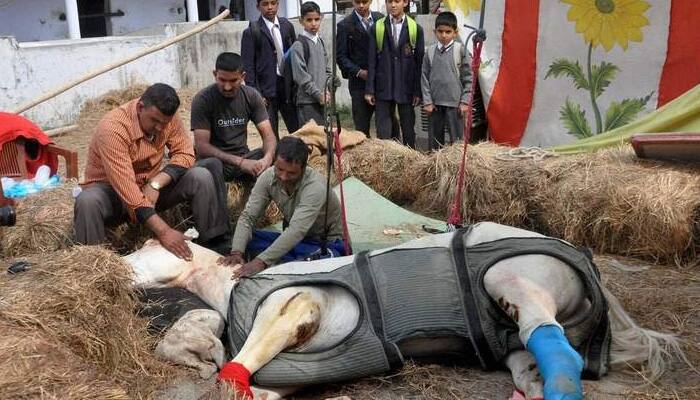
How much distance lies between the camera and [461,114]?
269 inches

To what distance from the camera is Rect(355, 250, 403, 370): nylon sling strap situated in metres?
3.18

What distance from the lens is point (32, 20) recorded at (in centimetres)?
1466

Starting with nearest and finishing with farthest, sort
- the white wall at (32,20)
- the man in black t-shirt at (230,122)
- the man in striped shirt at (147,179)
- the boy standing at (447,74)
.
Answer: the man in striped shirt at (147,179) < the man in black t-shirt at (230,122) < the boy standing at (447,74) < the white wall at (32,20)

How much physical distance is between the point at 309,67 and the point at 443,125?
4.72 feet

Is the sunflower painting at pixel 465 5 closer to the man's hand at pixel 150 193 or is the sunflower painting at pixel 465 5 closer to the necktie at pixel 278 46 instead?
the necktie at pixel 278 46

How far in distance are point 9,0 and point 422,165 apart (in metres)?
11.3

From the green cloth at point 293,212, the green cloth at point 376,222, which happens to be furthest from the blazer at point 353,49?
the green cloth at point 293,212

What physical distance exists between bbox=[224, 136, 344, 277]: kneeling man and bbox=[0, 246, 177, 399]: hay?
26.9 inches

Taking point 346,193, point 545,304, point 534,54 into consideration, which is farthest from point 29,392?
point 534,54

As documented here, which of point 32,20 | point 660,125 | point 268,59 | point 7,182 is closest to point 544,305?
point 660,125

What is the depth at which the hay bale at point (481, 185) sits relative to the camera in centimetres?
573

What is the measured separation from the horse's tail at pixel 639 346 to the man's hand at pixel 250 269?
1.78m

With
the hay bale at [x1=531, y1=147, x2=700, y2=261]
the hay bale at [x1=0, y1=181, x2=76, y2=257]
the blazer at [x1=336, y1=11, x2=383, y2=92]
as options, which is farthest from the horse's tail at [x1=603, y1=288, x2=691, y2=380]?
the blazer at [x1=336, y1=11, x2=383, y2=92]

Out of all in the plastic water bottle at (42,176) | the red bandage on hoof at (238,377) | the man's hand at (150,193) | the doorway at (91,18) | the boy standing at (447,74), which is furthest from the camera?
the doorway at (91,18)
